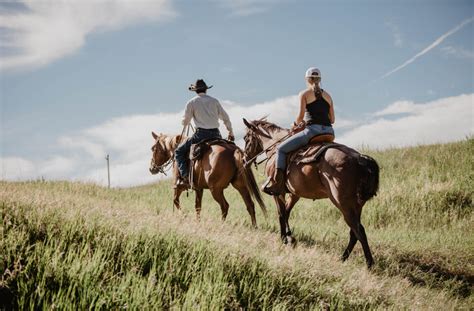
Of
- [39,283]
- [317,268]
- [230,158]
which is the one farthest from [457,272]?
[39,283]

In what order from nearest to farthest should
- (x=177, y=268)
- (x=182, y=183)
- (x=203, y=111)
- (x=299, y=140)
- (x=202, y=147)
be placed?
(x=177, y=268), (x=299, y=140), (x=202, y=147), (x=203, y=111), (x=182, y=183)

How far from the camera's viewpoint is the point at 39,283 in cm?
356

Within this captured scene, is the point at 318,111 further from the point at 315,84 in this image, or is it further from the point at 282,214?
the point at 282,214

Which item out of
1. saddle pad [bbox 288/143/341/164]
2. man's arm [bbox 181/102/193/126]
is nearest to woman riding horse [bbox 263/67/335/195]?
saddle pad [bbox 288/143/341/164]

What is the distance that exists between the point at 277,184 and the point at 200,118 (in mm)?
2687

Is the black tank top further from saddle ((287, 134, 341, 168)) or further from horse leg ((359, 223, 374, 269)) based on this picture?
horse leg ((359, 223, 374, 269))

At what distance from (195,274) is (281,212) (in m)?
4.36

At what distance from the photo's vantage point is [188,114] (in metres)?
9.52

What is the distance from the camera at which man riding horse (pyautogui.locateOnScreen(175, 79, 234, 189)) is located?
31.0ft

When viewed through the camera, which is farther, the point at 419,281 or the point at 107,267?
the point at 419,281

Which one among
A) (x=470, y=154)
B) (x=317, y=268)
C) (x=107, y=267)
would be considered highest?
(x=470, y=154)

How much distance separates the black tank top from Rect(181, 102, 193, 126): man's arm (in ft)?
10.2

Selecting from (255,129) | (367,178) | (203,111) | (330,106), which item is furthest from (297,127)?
(203,111)

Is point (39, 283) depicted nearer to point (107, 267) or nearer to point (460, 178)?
point (107, 267)
